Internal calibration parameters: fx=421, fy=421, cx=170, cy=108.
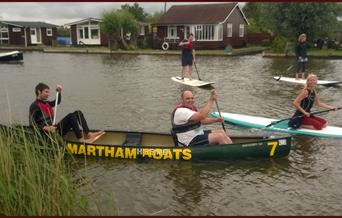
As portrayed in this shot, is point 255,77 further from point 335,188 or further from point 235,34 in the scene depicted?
point 235,34

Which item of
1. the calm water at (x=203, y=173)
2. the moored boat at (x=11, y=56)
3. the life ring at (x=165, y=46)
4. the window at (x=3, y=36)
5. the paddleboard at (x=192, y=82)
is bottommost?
the calm water at (x=203, y=173)

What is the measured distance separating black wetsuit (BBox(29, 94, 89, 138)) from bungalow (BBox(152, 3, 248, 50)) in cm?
3691

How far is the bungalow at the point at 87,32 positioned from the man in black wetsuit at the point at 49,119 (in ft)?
153

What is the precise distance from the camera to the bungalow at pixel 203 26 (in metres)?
45.8

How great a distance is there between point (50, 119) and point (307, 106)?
6308 mm

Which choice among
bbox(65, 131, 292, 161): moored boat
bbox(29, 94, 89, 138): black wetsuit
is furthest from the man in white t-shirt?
bbox(29, 94, 89, 138): black wetsuit

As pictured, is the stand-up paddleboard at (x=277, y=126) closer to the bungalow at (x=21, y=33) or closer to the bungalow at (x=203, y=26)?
the bungalow at (x=203, y=26)

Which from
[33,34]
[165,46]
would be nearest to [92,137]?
[165,46]

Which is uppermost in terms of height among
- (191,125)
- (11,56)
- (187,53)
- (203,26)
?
(203,26)

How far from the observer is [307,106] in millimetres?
10711

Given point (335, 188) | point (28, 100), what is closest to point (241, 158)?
point (335, 188)

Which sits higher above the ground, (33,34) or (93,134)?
(33,34)

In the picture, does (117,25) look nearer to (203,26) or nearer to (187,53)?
(203,26)

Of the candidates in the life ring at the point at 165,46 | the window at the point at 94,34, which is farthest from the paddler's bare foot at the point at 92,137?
the window at the point at 94,34
